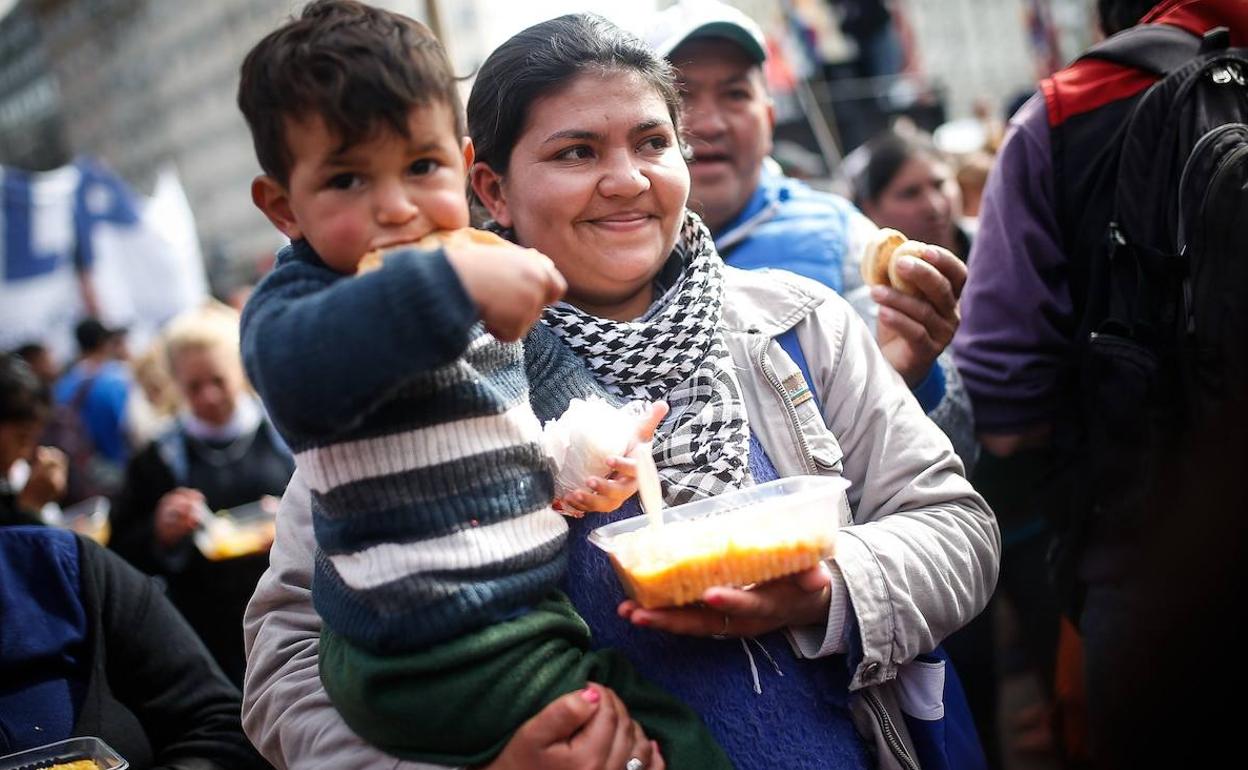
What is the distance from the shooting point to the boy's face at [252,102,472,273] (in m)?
1.64

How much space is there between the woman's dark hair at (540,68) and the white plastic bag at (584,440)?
642 mm

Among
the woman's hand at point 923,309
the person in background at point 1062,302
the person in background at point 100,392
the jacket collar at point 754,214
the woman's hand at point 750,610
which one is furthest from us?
the person in background at point 100,392

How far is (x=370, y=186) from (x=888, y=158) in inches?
164

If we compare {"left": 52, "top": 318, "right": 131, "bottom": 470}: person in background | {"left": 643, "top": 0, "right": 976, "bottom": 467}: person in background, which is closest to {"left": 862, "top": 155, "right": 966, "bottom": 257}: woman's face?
{"left": 643, "top": 0, "right": 976, "bottom": 467}: person in background

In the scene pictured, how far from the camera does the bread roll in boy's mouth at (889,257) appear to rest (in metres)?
2.46

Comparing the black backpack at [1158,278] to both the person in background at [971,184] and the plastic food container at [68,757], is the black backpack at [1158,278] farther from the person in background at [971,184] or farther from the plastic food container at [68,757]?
the person in background at [971,184]

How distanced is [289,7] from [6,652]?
1.59 meters

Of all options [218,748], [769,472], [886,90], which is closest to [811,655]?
[769,472]

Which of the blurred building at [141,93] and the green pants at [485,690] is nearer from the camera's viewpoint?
the green pants at [485,690]

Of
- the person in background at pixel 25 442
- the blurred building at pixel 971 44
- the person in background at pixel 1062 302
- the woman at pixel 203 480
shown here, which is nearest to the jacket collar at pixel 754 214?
the person in background at pixel 1062 302

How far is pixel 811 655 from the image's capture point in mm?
1893

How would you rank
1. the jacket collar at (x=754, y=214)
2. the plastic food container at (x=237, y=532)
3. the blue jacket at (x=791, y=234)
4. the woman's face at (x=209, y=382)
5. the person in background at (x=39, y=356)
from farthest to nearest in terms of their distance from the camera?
1. the person in background at (x=39, y=356)
2. the woman's face at (x=209, y=382)
3. the plastic food container at (x=237, y=532)
4. the jacket collar at (x=754, y=214)
5. the blue jacket at (x=791, y=234)

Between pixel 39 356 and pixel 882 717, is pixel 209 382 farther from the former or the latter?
pixel 39 356

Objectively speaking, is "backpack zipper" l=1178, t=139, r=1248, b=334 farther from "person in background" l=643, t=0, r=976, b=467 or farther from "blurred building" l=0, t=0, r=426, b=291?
"blurred building" l=0, t=0, r=426, b=291
